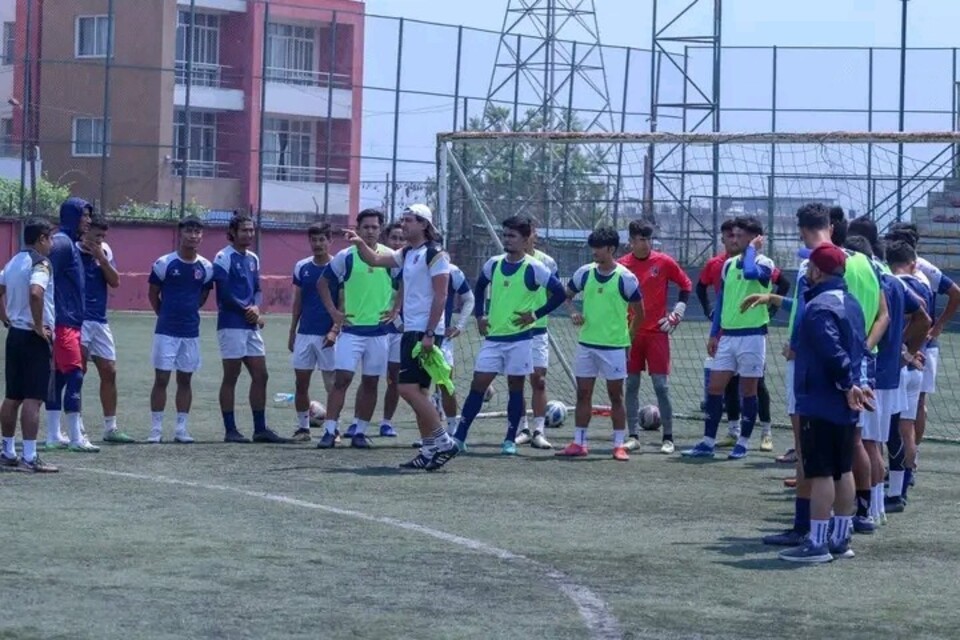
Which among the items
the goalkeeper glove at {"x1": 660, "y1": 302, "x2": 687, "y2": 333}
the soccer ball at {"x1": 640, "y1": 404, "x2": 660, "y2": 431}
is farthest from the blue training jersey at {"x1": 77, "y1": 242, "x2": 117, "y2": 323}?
the soccer ball at {"x1": 640, "y1": 404, "x2": 660, "y2": 431}

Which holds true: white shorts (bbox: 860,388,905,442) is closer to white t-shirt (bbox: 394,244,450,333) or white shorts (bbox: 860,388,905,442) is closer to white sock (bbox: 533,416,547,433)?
white t-shirt (bbox: 394,244,450,333)

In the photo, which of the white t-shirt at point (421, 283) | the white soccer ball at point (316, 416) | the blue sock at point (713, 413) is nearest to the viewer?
the white t-shirt at point (421, 283)

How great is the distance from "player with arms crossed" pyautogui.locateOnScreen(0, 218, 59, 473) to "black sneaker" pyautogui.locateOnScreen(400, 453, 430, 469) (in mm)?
2658

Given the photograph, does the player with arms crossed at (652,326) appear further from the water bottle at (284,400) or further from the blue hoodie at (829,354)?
the blue hoodie at (829,354)

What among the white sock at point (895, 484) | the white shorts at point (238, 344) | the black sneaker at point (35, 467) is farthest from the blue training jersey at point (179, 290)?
the white sock at point (895, 484)

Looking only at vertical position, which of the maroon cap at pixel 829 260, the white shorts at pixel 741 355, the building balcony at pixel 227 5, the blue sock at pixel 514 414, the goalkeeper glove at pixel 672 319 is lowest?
the blue sock at pixel 514 414

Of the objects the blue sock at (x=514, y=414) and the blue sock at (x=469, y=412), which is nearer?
the blue sock at (x=469, y=412)

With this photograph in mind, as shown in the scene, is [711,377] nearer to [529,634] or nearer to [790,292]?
[790,292]

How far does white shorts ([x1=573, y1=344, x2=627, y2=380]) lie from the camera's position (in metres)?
14.5

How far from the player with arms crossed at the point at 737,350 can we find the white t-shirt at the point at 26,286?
5615 mm

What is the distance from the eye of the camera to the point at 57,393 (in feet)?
45.5

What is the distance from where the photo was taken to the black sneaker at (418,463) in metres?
13.2

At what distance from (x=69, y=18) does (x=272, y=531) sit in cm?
3662

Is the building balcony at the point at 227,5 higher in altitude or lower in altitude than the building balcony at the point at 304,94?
higher
